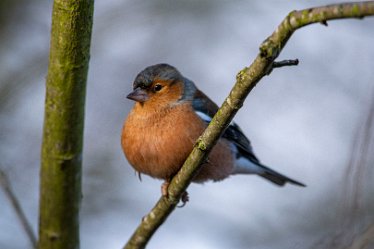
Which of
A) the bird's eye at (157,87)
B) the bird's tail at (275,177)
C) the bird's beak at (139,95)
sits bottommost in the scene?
the bird's tail at (275,177)

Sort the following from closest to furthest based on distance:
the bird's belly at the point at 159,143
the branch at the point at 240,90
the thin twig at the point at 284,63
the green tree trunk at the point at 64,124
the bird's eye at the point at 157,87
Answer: the branch at the point at 240,90, the thin twig at the point at 284,63, the green tree trunk at the point at 64,124, the bird's belly at the point at 159,143, the bird's eye at the point at 157,87

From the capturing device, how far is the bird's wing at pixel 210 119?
5686 mm

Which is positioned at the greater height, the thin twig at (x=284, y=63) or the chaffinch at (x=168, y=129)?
the thin twig at (x=284, y=63)

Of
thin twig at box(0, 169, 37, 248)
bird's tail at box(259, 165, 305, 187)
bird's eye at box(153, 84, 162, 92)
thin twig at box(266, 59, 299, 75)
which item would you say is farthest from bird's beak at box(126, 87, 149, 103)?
thin twig at box(266, 59, 299, 75)

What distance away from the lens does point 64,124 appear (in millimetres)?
3939

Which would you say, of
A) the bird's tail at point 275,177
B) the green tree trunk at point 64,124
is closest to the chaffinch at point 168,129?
the bird's tail at point 275,177

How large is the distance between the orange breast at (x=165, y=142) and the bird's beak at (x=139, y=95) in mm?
73

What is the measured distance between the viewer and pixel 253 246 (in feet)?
23.6

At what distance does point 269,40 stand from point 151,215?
1.75m

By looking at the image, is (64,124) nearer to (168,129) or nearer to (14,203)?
(14,203)

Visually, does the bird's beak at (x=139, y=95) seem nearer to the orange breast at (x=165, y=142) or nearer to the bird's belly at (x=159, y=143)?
the orange breast at (x=165, y=142)

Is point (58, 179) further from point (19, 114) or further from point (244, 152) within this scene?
point (19, 114)

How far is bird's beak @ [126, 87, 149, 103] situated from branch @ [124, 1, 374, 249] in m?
1.53

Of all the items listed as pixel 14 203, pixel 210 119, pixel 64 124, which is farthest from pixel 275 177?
pixel 14 203
